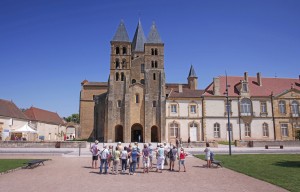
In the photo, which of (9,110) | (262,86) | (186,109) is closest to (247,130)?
(262,86)

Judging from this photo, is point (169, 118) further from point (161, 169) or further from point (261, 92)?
point (161, 169)

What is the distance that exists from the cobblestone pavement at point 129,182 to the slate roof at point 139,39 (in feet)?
158

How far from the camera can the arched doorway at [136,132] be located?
4666 cm

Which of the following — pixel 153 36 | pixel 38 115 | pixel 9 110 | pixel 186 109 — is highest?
pixel 153 36

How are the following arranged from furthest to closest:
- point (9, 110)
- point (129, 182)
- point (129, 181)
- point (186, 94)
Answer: point (9, 110), point (186, 94), point (129, 181), point (129, 182)

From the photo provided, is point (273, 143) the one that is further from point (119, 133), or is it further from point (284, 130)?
point (119, 133)

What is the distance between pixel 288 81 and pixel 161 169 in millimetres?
43049

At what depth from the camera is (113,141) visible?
42.9 metres

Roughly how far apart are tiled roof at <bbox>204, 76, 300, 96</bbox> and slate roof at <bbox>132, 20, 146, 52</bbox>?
828 inches

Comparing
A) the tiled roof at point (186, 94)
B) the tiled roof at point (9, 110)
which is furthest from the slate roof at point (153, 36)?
the tiled roof at point (9, 110)

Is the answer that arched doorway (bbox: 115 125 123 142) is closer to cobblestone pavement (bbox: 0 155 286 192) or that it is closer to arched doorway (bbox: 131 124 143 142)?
arched doorway (bbox: 131 124 143 142)

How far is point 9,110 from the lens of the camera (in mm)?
47688

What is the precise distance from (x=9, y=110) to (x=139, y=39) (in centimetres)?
3143

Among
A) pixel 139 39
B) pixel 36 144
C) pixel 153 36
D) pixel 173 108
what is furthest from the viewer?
pixel 139 39
